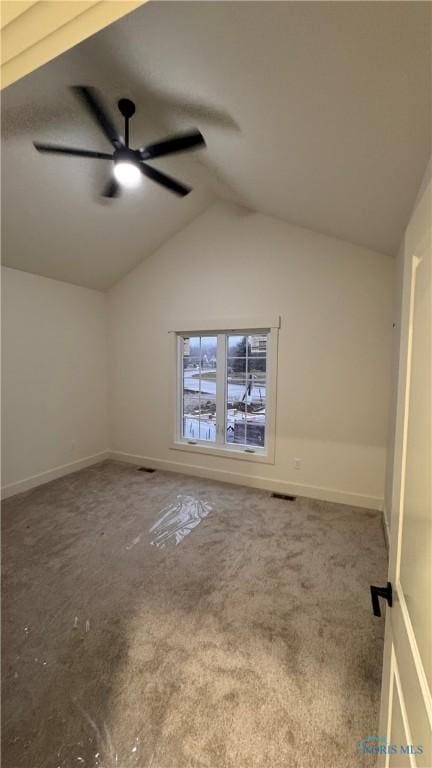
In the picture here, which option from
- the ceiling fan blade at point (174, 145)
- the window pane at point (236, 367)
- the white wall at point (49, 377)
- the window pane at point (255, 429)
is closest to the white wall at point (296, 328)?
the window pane at point (255, 429)

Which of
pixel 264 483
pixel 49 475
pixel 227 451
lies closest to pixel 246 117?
pixel 227 451

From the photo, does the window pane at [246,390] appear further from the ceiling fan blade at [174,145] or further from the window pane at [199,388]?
the ceiling fan blade at [174,145]

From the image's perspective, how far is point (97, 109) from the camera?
173cm

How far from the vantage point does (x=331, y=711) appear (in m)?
1.23

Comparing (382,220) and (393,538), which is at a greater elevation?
(382,220)

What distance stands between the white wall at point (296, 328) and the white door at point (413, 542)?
2.17m

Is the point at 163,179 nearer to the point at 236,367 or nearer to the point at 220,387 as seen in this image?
the point at 236,367

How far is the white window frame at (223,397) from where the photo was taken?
3326 millimetres

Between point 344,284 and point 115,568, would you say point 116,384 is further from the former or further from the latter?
point 344,284

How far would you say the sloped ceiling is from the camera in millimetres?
1037

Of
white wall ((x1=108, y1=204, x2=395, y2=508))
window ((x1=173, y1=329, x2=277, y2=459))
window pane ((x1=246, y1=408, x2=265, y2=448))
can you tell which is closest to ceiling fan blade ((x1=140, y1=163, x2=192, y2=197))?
white wall ((x1=108, y1=204, x2=395, y2=508))

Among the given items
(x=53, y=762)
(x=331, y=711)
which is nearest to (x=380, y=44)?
(x=331, y=711)

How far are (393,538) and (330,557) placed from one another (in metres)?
1.55

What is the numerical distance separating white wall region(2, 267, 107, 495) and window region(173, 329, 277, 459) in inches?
49.1
